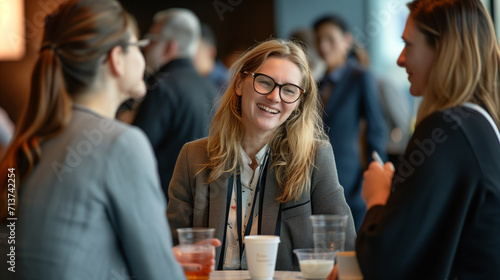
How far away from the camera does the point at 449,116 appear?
5.34 ft

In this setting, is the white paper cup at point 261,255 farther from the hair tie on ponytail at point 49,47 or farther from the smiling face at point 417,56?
the hair tie on ponytail at point 49,47

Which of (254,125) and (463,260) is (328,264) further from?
(254,125)

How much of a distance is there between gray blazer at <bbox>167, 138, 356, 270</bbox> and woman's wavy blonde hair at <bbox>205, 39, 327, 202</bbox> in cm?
4

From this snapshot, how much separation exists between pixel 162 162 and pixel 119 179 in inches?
92.5

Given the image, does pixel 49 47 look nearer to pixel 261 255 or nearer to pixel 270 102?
pixel 261 255

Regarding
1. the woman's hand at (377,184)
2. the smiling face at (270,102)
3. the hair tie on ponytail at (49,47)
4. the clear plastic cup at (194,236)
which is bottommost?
the clear plastic cup at (194,236)

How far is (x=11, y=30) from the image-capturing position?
285 inches

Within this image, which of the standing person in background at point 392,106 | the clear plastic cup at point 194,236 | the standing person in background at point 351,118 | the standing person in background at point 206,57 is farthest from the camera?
the standing person in background at point 206,57

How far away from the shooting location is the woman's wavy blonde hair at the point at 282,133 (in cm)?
238

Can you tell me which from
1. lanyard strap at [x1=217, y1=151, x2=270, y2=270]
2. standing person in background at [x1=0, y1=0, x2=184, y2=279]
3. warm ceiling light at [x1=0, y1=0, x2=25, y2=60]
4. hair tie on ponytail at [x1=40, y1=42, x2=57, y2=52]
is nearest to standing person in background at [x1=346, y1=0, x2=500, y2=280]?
standing person in background at [x1=0, y1=0, x2=184, y2=279]

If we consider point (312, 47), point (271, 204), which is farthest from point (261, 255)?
point (312, 47)

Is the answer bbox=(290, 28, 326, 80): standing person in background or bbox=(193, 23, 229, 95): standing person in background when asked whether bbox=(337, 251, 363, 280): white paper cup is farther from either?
bbox=(193, 23, 229, 95): standing person in background

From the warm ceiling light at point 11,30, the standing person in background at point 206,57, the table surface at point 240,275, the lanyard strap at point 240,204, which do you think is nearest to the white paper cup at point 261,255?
the table surface at point 240,275

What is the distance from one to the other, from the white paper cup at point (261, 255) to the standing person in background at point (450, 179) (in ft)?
1.11
